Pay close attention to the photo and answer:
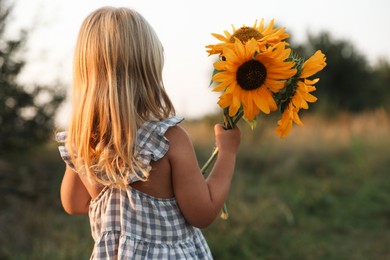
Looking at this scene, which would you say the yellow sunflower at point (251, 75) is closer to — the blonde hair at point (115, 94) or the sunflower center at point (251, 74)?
the sunflower center at point (251, 74)

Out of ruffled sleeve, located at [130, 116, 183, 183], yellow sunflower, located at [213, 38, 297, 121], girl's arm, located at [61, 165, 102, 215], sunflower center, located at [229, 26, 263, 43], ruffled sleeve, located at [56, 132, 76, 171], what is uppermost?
sunflower center, located at [229, 26, 263, 43]

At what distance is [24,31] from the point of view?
553 centimetres

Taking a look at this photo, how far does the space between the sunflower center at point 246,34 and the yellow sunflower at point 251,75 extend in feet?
0.13

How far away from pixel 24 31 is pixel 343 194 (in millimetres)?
3663

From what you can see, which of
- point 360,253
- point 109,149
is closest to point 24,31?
point 360,253

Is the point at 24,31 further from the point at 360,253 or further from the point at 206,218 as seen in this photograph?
the point at 206,218

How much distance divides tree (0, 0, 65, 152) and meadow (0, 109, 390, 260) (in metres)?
0.26

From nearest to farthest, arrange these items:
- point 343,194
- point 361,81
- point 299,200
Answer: point 299,200 < point 343,194 < point 361,81

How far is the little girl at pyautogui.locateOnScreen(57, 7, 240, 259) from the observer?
5.96 feet

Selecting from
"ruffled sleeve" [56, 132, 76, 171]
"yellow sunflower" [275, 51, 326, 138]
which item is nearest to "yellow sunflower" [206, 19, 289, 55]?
"yellow sunflower" [275, 51, 326, 138]

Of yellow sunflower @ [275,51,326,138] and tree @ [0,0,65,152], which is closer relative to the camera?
yellow sunflower @ [275,51,326,138]

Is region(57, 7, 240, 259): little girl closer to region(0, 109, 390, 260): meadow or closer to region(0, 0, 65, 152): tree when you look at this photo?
region(0, 109, 390, 260): meadow

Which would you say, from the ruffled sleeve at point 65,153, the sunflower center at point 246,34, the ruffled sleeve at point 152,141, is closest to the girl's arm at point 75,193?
the ruffled sleeve at point 65,153

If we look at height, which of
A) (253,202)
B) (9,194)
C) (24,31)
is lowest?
(9,194)
